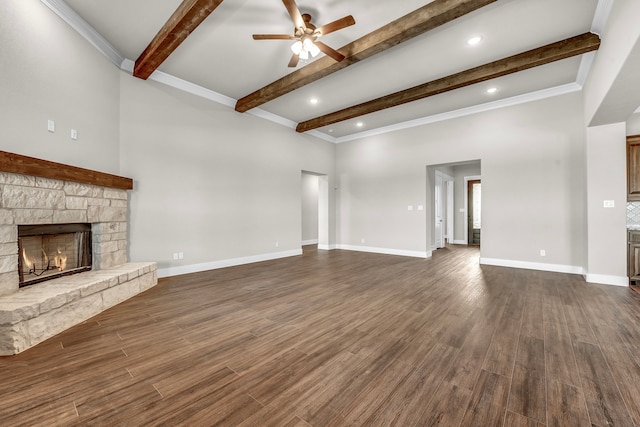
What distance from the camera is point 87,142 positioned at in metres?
3.30

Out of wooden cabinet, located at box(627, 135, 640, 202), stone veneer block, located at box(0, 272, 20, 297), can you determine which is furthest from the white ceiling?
stone veneer block, located at box(0, 272, 20, 297)

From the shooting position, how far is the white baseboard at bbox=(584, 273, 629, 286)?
150 inches

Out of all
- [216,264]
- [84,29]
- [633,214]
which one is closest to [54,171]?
[84,29]

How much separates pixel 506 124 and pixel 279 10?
4852 mm

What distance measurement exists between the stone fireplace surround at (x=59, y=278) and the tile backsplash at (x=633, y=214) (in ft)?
24.6

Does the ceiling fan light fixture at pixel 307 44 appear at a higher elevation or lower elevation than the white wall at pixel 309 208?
higher

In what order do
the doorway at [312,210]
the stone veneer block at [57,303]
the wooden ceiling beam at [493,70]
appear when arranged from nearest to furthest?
the stone veneer block at [57,303]
the wooden ceiling beam at [493,70]
the doorway at [312,210]

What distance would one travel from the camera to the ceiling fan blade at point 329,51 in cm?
301

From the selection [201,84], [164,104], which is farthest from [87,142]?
[201,84]

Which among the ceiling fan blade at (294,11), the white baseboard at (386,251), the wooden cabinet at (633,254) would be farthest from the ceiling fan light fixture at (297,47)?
the wooden cabinet at (633,254)

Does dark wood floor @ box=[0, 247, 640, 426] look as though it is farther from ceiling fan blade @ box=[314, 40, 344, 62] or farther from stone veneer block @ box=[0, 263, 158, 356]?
ceiling fan blade @ box=[314, 40, 344, 62]

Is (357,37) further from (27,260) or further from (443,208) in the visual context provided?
(443,208)

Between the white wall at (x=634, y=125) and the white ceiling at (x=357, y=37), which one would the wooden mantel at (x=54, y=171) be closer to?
the white ceiling at (x=357, y=37)

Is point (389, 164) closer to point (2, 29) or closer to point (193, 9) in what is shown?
point (193, 9)
